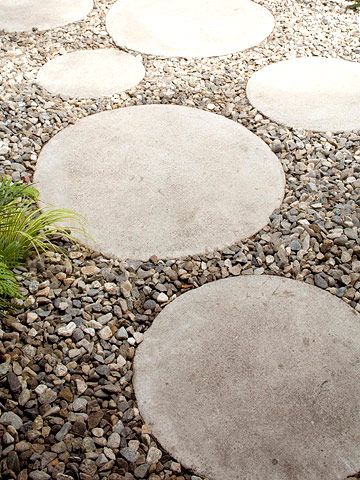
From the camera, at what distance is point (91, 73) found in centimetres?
352

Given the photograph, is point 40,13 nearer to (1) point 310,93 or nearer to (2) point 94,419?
(1) point 310,93

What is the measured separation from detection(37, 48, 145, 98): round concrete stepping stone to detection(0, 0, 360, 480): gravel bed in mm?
70

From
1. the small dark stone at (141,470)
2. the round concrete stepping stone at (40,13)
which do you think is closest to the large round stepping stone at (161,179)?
the small dark stone at (141,470)

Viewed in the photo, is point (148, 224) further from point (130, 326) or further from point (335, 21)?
point (335, 21)

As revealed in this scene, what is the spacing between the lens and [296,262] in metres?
2.34

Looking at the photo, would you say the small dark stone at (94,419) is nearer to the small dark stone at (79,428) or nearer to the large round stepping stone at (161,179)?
the small dark stone at (79,428)

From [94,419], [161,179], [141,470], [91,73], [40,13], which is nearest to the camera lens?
[141,470]

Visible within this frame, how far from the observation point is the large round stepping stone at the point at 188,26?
12.4ft

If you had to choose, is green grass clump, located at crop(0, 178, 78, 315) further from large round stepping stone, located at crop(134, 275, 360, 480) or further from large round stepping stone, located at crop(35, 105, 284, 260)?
large round stepping stone, located at crop(134, 275, 360, 480)

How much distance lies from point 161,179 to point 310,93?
45.6 inches

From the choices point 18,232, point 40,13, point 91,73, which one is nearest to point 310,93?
point 91,73

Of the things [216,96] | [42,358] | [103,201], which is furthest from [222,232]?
[216,96]

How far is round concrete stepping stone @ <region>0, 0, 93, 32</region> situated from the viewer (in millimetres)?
4031

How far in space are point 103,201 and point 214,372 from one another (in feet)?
3.39
